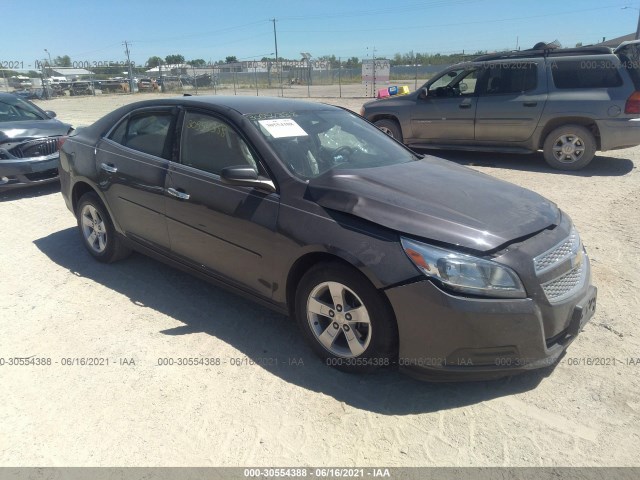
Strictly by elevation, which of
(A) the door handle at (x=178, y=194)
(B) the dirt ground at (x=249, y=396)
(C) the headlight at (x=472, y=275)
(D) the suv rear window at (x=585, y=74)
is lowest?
(B) the dirt ground at (x=249, y=396)

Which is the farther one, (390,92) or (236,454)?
(390,92)

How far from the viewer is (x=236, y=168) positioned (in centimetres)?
315

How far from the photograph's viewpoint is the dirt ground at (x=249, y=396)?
7.98 ft

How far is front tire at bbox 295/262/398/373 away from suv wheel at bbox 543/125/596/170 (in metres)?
6.79

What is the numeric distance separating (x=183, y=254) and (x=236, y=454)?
182cm

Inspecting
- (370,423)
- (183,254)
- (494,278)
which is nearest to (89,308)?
(183,254)

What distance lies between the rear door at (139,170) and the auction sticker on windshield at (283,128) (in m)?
0.90

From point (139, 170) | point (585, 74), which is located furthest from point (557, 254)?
point (585, 74)

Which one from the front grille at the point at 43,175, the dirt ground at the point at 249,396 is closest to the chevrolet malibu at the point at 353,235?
the dirt ground at the point at 249,396

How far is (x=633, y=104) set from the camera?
24.4ft

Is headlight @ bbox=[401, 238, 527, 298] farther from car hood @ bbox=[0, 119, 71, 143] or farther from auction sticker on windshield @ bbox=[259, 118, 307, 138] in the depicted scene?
car hood @ bbox=[0, 119, 71, 143]

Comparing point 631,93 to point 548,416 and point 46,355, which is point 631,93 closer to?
point 548,416

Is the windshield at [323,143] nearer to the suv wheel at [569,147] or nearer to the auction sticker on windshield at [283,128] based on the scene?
the auction sticker on windshield at [283,128]

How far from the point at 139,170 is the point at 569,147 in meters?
7.08
